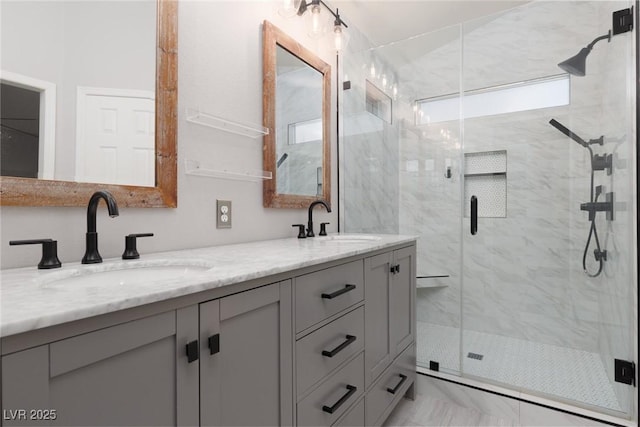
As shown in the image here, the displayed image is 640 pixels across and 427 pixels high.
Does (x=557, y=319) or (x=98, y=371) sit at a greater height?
(x=98, y=371)

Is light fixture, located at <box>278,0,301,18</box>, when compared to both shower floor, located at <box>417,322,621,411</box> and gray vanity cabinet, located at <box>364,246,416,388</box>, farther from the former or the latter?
shower floor, located at <box>417,322,621,411</box>

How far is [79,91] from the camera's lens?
3.41 feet

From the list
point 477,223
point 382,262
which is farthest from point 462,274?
point 382,262

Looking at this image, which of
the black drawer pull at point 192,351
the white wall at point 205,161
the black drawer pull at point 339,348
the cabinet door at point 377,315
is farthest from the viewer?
the cabinet door at point 377,315

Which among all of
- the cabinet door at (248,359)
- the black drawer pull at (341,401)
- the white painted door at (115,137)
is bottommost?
the black drawer pull at (341,401)

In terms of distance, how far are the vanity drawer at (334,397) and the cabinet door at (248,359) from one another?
0.09 meters

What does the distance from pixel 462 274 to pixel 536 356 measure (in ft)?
Result: 2.24

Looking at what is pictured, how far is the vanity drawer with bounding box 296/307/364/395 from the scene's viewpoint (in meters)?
1.06

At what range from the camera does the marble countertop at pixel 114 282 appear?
0.52 metres

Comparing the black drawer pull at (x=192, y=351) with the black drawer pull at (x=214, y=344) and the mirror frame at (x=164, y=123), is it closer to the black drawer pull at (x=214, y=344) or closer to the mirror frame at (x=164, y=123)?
the black drawer pull at (x=214, y=344)

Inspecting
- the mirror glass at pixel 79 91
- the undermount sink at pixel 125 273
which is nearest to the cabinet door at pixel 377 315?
the undermount sink at pixel 125 273

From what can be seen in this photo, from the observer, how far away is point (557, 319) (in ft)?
7.98

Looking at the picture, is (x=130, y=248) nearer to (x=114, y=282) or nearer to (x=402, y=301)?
(x=114, y=282)

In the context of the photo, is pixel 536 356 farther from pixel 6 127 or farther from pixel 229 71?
pixel 6 127
